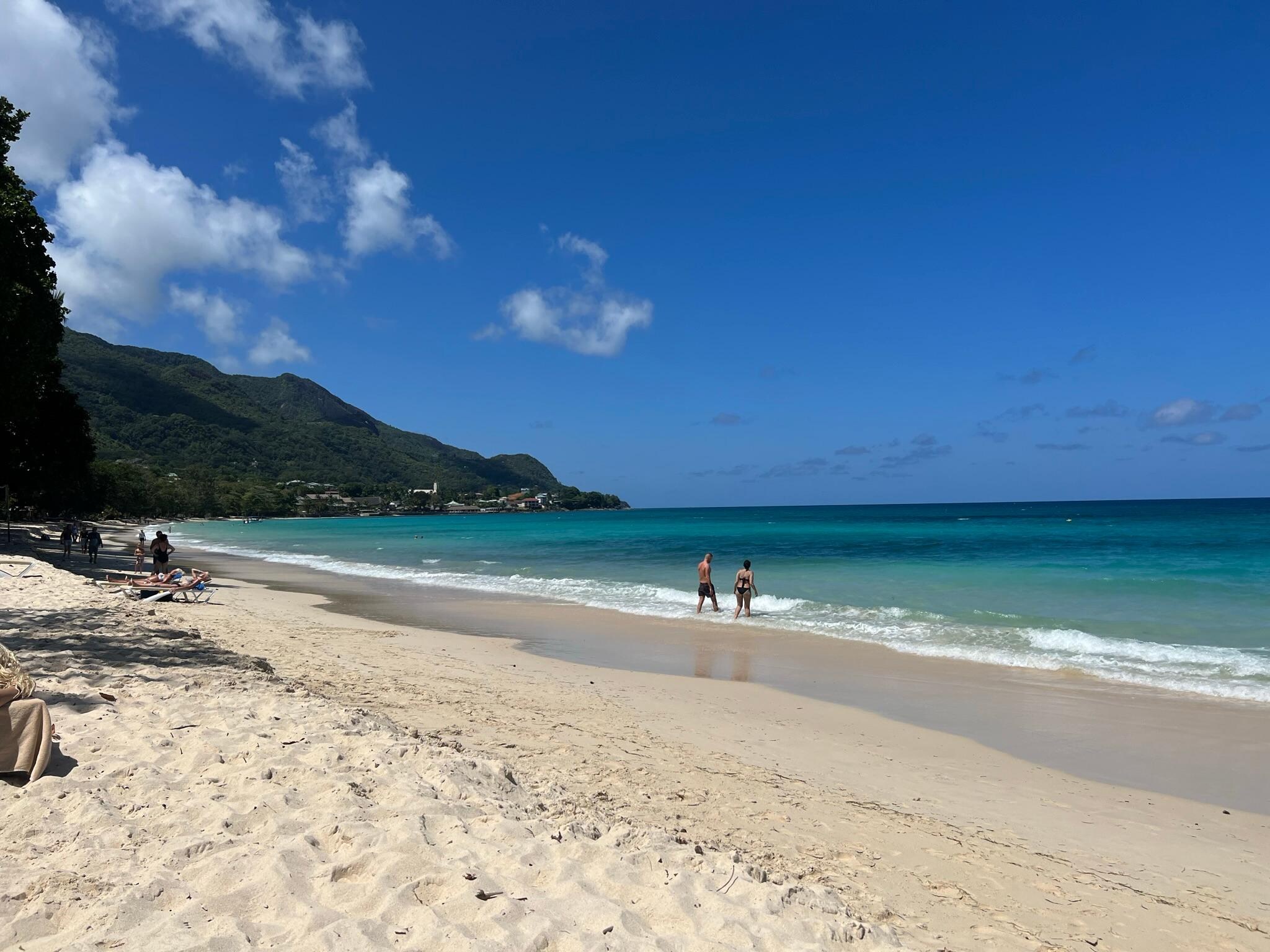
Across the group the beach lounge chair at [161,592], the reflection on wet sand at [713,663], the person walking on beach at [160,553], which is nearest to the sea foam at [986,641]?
the reflection on wet sand at [713,663]

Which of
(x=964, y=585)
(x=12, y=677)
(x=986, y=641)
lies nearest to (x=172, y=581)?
(x=12, y=677)

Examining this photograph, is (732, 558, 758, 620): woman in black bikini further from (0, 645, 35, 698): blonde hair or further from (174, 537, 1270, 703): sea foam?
(0, 645, 35, 698): blonde hair

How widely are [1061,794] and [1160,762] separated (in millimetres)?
1690

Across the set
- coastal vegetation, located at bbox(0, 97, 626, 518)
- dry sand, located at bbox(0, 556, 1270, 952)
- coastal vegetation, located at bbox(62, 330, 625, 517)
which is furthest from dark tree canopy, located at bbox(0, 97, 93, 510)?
coastal vegetation, located at bbox(62, 330, 625, 517)

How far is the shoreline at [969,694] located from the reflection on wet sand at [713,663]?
37mm

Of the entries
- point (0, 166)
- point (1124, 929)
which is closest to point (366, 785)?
point (1124, 929)

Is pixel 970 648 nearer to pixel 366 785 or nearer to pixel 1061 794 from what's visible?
pixel 1061 794

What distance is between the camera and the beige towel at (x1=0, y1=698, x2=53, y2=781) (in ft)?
12.9

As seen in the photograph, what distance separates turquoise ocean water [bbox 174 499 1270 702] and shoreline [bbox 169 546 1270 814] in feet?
3.22

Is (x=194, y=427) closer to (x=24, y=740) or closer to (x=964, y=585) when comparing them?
(x=964, y=585)

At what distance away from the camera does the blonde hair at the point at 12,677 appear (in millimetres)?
4129

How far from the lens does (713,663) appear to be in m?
11.2

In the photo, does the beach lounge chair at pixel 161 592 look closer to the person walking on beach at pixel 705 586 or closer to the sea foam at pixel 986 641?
the sea foam at pixel 986 641

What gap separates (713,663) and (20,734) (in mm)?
8703
